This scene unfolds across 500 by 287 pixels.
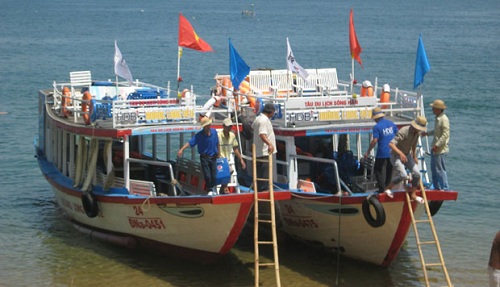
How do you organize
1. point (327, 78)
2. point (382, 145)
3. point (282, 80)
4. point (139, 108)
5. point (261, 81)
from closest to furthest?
point (382, 145)
point (139, 108)
point (261, 81)
point (282, 80)
point (327, 78)

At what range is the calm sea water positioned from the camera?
758 inches

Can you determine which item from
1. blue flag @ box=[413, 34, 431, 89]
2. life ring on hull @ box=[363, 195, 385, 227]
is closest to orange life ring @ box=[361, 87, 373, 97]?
blue flag @ box=[413, 34, 431, 89]

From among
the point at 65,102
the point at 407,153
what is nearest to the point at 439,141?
the point at 407,153

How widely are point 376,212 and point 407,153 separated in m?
1.28

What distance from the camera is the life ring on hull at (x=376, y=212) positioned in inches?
698

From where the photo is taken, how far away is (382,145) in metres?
18.2

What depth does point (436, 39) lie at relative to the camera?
293ft

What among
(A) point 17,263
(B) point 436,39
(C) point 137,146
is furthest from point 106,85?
(B) point 436,39

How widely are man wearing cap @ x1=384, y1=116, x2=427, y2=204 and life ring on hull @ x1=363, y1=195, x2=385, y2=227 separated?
29 centimetres

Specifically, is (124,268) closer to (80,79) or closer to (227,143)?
(227,143)

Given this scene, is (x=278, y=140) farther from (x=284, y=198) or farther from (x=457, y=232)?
(x=457, y=232)

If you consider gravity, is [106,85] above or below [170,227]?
above

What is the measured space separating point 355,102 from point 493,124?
20377 millimetres

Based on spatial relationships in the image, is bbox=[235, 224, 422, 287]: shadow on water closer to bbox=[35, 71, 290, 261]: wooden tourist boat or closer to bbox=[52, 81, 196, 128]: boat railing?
bbox=[35, 71, 290, 261]: wooden tourist boat
